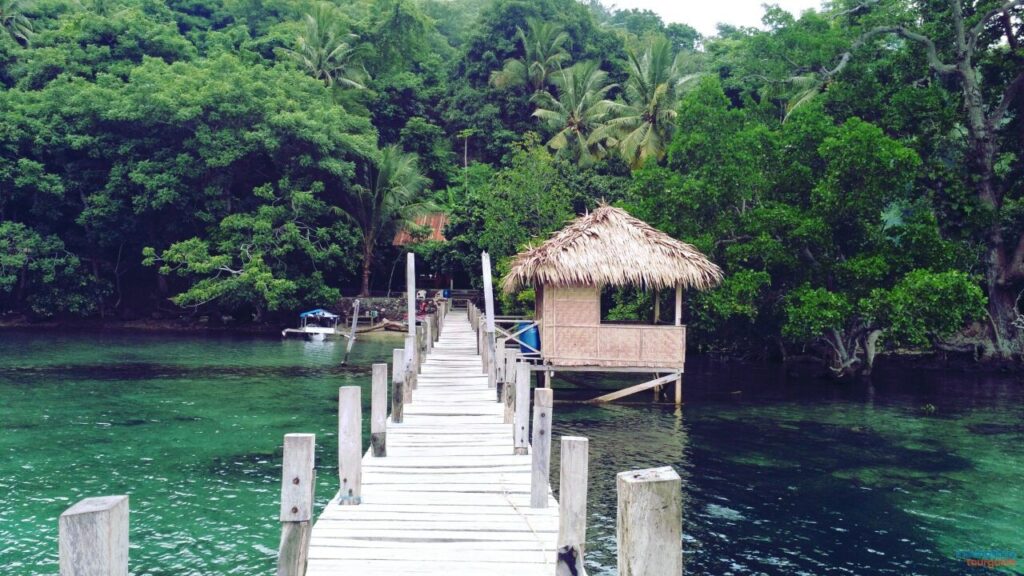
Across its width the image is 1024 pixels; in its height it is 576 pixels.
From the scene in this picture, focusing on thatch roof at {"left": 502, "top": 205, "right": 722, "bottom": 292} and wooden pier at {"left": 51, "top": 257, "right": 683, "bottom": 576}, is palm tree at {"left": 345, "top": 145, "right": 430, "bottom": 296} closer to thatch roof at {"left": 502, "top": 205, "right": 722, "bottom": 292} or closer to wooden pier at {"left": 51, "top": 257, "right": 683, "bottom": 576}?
thatch roof at {"left": 502, "top": 205, "right": 722, "bottom": 292}

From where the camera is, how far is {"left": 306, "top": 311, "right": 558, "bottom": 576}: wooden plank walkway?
546cm

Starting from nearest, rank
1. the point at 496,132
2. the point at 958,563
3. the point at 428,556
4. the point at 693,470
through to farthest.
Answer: the point at 428,556 < the point at 958,563 < the point at 693,470 < the point at 496,132

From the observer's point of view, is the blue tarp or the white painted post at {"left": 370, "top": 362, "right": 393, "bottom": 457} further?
the blue tarp

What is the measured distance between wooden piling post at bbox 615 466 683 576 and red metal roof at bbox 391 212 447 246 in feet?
111

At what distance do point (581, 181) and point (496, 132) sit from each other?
1011cm

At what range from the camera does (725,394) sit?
19.6m

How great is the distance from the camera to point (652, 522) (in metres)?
2.89

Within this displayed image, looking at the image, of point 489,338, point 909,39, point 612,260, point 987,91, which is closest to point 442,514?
point 489,338

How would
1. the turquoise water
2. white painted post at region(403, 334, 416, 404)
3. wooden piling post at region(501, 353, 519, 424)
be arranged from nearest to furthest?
1. the turquoise water
2. wooden piling post at region(501, 353, 519, 424)
3. white painted post at region(403, 334, 416, 404)

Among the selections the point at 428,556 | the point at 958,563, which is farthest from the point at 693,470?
the point at 428,556

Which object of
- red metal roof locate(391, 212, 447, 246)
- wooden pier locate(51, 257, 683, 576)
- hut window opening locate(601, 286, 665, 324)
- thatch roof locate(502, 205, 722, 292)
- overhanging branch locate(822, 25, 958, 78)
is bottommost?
wooden pier locate(51, 257, 683, 576)

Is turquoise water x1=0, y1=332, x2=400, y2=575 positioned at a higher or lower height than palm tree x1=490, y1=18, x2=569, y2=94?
lower

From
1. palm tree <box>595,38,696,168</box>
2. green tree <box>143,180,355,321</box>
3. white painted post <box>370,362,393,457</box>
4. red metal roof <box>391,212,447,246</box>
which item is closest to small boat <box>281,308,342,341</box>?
green tree <box>143,180,355,321</box>

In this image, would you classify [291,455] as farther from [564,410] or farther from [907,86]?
[907,86]
